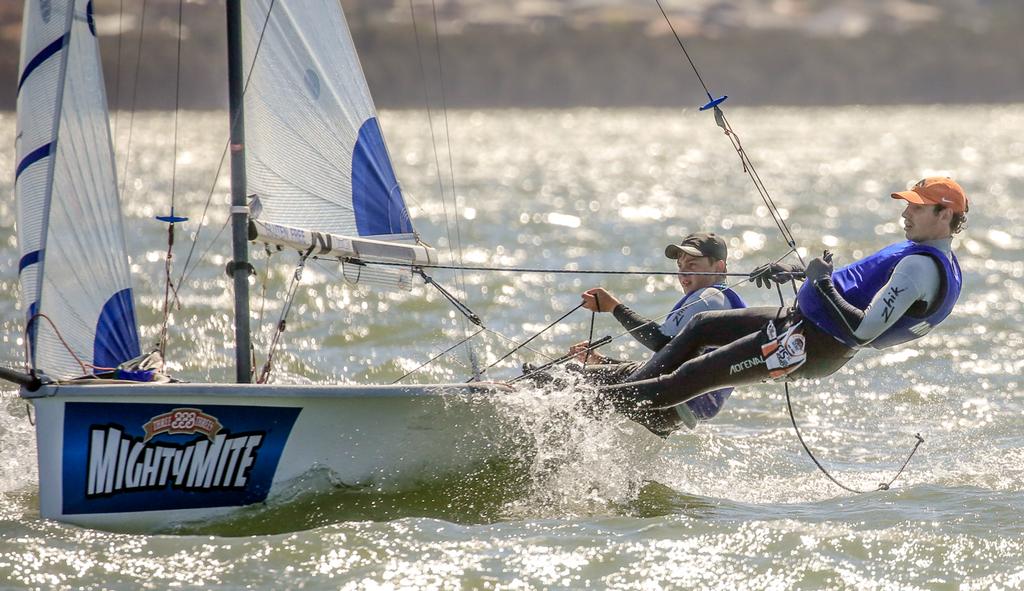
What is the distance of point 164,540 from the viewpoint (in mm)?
4574

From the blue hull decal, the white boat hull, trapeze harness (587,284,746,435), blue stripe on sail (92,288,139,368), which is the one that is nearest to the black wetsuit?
trapeze harness (587,284,746,435)

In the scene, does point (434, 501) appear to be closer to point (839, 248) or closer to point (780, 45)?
point (839, 248)

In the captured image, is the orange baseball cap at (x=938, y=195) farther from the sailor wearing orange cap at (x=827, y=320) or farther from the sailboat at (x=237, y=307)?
the sailboat at (x=237, y=307)

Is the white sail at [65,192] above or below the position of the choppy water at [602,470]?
above

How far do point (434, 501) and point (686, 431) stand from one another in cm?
197

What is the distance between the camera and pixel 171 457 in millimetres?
4613

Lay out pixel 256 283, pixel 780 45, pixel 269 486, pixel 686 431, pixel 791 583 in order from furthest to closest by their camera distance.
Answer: pixel 780 45
pixel 256 283
pixel 686 431
pixel 269 486
pixel 791 583

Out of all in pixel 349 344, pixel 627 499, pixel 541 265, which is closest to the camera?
pixel 627 499

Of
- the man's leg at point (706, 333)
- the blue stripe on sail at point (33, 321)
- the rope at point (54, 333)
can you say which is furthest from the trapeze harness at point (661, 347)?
the blue stripe on sail at point (33, 321)

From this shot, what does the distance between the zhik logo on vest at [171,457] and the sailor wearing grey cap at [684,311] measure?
138 cm

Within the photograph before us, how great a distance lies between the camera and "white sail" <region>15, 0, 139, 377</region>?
477cm

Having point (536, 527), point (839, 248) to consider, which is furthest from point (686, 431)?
point (839, 248)

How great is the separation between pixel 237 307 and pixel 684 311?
169 centimetres

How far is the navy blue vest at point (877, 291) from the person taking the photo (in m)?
4.75
